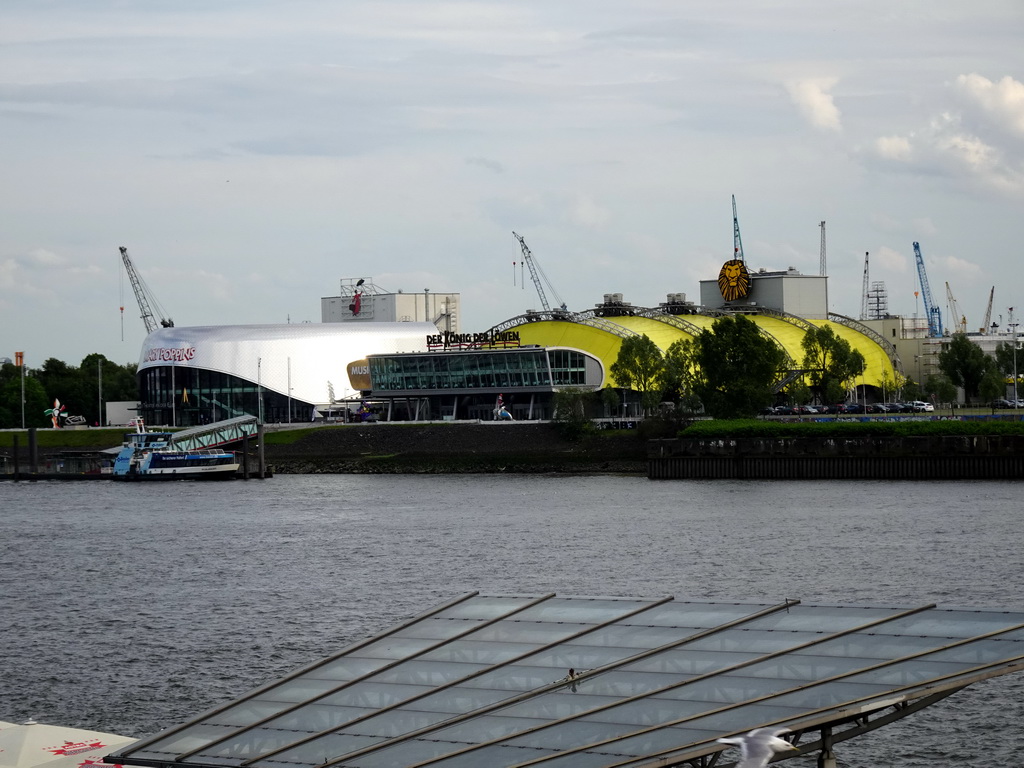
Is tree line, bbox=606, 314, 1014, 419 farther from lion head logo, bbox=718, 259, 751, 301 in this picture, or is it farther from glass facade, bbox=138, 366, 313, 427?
glass facade, bbox=138, 366, 313, 427

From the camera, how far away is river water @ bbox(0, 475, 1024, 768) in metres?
33.9

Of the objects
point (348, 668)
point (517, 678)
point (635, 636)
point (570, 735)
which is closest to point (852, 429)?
point (635, 636)

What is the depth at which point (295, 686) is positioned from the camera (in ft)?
70.8

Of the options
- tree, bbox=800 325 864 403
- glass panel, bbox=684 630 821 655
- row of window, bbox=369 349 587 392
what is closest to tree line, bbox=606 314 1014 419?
tree, bbox=800 325 864 403

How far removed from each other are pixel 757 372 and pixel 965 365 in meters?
45.0

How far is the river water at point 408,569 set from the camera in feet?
111

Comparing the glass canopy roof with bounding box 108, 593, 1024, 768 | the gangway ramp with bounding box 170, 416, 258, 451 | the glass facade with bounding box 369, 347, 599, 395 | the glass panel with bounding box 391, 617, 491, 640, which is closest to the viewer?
the glass canopy roof with bounding box 108, 593, 1024, 768

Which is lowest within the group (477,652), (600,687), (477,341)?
(600,687)

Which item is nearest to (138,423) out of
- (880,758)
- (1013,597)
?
(1013,597)

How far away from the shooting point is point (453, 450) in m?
127

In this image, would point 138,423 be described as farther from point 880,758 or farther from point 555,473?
point 880,758

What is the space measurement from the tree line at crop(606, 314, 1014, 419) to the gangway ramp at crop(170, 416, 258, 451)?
37.4 metres

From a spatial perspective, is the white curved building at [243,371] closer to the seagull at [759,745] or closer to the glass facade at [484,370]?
the glass facade at [484,370]

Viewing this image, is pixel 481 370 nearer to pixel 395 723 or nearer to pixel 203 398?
pixel 203 398
